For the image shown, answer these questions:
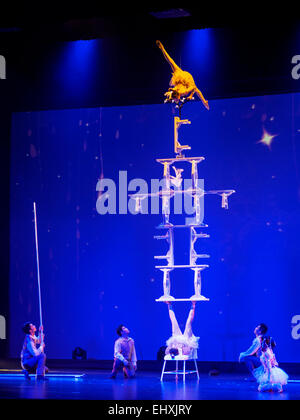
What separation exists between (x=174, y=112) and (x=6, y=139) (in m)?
2.34

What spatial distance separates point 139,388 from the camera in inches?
280

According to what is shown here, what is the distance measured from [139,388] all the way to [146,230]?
106 inches

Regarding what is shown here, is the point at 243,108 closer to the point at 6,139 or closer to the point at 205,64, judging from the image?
the point at 205,64

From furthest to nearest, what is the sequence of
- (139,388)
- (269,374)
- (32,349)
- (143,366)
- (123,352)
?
(143,366)
(123,352)
(32,349)
(139,388)
(269,374)

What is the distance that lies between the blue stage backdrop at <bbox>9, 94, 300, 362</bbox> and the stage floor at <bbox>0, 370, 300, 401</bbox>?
0.87 metres

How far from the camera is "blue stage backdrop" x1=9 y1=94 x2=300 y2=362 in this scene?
888 cm

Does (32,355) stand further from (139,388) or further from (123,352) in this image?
(139,388)

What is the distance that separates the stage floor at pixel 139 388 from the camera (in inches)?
251

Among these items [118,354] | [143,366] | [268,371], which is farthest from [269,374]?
[143,366]

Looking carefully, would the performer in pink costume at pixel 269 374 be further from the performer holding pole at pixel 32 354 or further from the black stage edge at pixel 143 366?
the performer holding pole at pixel 32 354

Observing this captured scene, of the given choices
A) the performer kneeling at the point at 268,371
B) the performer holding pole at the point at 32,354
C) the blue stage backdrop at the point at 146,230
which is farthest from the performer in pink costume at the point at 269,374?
the performer holding pole at the point at 32,354

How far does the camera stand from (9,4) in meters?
7.23
